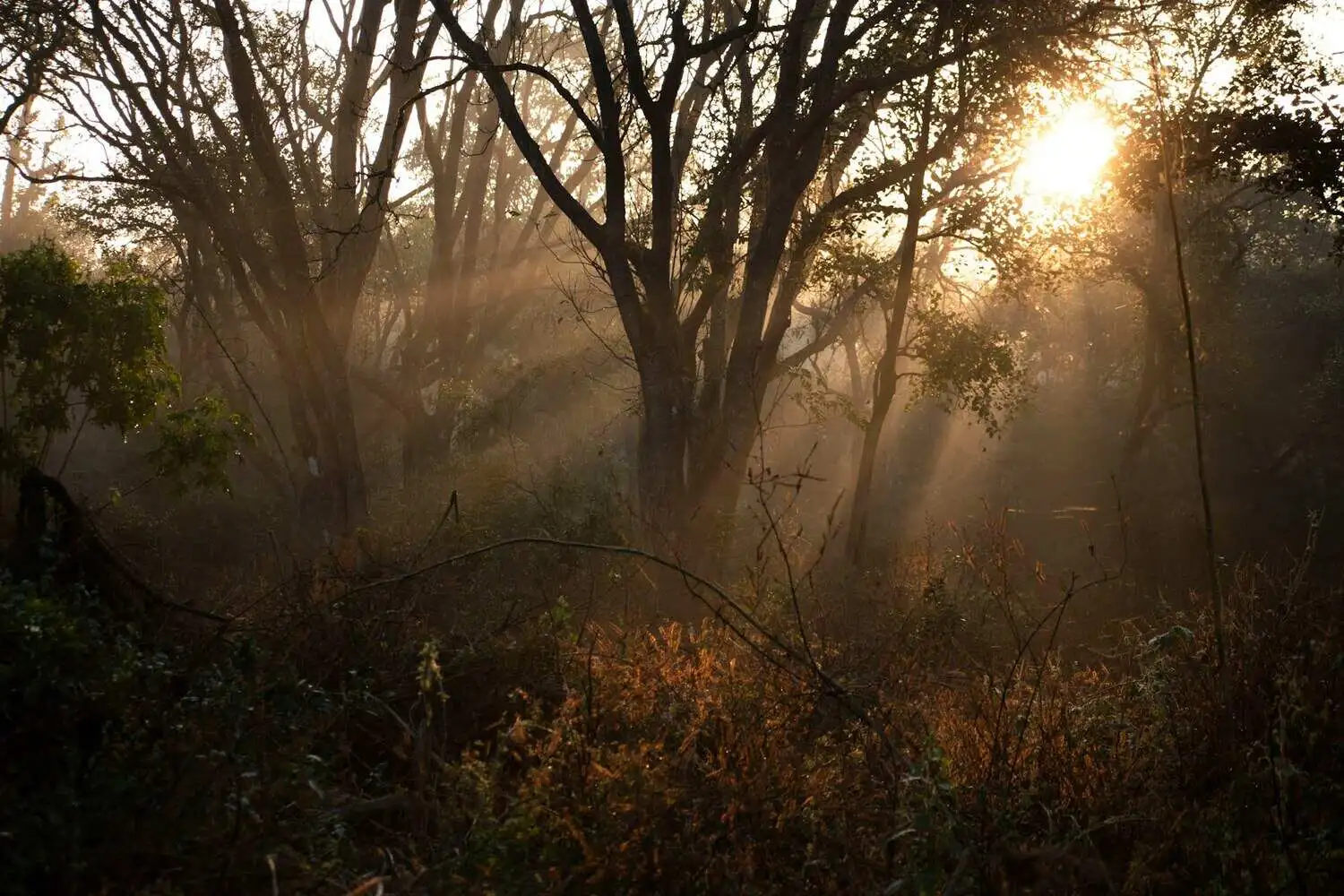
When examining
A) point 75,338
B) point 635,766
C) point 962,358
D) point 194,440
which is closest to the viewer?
point 635,766

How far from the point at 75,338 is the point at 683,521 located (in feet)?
21.0

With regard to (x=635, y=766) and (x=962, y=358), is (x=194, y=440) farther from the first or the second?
(x=962, y=358)

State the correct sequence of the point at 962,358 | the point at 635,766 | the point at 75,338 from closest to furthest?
1. the point at 635,766
2. the point at 75,338
3. the point at 962,358

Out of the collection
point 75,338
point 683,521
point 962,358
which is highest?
point 75,338

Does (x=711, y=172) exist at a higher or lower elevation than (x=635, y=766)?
higher

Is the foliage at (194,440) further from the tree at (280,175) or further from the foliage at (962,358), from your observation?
the foliage at (962,358)

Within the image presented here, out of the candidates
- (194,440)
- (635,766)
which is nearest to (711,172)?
(194,440)

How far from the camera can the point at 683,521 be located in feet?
38.9

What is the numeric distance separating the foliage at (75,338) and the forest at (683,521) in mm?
47

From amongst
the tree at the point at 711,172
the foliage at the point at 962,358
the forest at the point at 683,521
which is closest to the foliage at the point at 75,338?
the forest at the point at 683,521

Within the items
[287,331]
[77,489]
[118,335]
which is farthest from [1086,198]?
[77,489]

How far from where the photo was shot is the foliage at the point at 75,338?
34.2ft

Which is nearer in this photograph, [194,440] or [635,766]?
[635,766]

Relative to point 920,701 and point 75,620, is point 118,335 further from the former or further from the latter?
point 920,701
